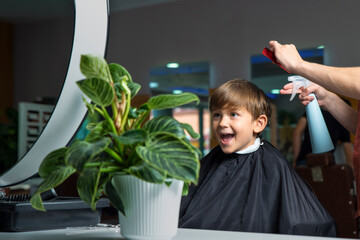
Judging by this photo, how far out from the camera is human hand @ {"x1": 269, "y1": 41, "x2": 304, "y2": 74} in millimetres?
1509

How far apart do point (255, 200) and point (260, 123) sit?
372 millimetres

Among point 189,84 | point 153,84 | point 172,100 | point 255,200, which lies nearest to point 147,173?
point 172,100

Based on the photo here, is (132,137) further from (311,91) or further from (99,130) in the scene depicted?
(311,91)

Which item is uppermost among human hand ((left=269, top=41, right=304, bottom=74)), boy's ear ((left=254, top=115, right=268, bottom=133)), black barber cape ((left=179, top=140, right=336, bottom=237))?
human hand ((left=269, top=41, right=304, bottom=74))

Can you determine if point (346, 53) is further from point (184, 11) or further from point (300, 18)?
point (184, 11)

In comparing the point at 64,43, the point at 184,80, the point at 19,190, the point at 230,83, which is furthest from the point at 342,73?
the point at 184,80

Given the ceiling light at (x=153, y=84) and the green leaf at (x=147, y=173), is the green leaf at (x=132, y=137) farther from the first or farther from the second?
the ceiling light at (x=153, y=84)

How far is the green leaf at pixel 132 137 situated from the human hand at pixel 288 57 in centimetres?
82

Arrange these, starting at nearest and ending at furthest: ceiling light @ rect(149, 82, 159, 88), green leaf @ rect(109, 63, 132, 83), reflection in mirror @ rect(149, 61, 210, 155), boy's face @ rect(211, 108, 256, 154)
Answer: green leaf @ rect(109, 63, 132, 83), boy's face @ rect(211, 108, 256, 154), reflection in mirror @ rect(149, 61, 210, 155), ceiling light @ rect(149, 82, 159, 88)

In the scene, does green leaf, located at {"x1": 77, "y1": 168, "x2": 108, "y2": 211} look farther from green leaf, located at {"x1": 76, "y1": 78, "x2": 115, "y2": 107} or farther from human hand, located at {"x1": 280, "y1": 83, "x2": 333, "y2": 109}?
human hand, located at {"x1": 280, "y1": 83, "x2": 333, "y2": 109}

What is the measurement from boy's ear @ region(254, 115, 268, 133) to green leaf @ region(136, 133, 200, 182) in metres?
1.23

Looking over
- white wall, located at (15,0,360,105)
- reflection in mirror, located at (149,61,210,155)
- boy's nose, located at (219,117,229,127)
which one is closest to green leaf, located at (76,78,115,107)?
boy's nose, located at (219,117,229,127)

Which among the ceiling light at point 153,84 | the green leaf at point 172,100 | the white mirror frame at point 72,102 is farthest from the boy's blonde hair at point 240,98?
the ceiling light at point 153,84

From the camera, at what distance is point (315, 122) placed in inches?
73.7
